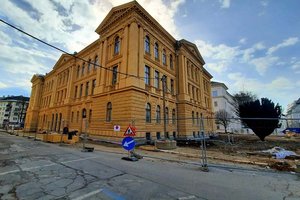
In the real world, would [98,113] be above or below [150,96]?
below

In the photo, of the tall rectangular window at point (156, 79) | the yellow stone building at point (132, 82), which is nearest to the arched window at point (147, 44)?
the yellow stone building at point (132, 82)

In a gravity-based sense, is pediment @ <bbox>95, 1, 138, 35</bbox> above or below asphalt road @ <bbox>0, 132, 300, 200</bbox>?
above

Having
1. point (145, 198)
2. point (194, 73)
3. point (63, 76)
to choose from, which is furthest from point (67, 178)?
point (63, 76)

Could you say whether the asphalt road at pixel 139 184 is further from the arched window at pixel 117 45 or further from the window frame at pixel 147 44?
the arched window at pixel 117 45

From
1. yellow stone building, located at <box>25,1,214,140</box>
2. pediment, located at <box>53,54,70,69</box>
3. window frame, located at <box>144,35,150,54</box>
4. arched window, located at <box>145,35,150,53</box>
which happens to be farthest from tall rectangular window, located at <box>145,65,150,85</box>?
pediment, located at <box>53,54,70,69</box>

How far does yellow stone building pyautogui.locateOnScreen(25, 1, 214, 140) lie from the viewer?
1798 centimetres

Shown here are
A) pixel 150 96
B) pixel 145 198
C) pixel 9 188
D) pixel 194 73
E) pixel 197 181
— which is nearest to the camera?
pixel 145 198

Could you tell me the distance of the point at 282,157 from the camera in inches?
367

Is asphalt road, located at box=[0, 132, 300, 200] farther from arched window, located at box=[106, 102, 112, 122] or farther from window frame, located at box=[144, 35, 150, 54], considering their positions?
window frame, located at box=[144, 35, 150, 54]

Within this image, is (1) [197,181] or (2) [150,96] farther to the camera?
(2) [150,96]

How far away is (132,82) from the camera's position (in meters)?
17.2

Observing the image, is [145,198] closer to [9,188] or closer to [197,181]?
[197,181]

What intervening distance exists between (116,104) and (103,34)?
1181cm

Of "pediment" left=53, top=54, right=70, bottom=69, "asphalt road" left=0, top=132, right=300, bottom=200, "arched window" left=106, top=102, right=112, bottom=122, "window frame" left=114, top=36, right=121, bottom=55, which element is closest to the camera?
"asphalt road" left=0, top=132, right=300, bottom=200
